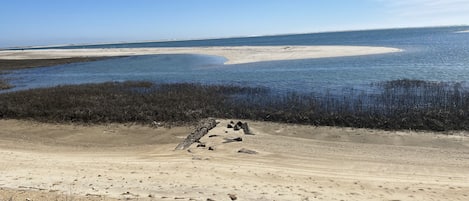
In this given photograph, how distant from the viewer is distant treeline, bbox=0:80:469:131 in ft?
57.9

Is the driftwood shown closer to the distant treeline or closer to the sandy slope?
the distant treeline

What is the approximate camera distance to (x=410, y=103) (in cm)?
2055

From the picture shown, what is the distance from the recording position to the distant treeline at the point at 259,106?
1766 cm

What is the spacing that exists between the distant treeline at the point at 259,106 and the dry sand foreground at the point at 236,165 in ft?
4.02

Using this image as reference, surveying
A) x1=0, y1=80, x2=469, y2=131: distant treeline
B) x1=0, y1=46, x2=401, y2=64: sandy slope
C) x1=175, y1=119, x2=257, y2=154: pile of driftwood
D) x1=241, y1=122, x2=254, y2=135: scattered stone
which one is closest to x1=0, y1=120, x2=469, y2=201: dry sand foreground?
x1=175, y1=119, x2=257, y2=154: pile of driftwood

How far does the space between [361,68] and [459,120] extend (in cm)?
2305

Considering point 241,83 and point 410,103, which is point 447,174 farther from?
point 241,83

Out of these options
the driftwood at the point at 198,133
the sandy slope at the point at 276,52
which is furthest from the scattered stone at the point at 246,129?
the sandy slope at the point at 276,52

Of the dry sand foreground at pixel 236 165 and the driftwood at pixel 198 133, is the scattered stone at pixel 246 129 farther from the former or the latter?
the driftwood at pixel 198 133

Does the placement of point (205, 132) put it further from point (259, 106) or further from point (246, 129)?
point (259, 106)

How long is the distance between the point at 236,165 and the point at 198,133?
477cm

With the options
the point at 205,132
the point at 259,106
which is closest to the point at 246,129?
the point at 205,132

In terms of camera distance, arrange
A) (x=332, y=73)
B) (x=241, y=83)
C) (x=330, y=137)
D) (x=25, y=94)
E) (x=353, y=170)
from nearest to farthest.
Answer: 1. (x=353, y=170)
2. (x=330, y=137)
3. (x=25, y=94)
4. (x=241, y=83)
5. (x=332, y=73)

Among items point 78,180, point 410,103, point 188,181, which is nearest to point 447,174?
point 188,181
